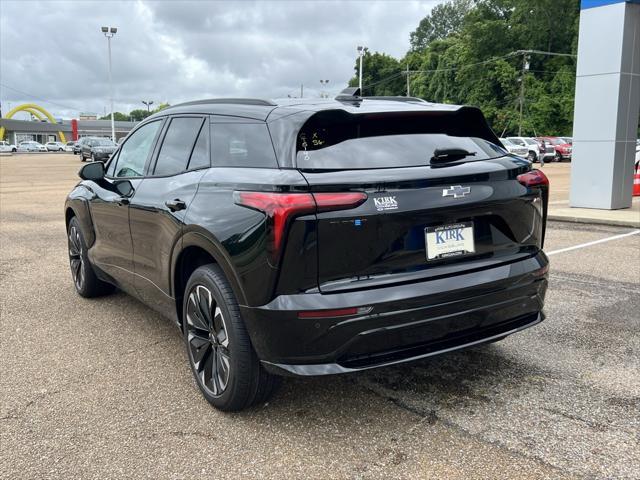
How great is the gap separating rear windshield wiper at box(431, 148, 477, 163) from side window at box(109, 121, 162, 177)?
2162 millimetres

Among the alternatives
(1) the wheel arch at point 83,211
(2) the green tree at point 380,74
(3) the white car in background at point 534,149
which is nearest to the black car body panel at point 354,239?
(1) the wheel arch at point 83,211

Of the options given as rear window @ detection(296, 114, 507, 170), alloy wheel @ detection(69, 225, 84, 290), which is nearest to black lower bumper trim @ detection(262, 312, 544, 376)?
rear window @ detection(296, 114, 507, 170)

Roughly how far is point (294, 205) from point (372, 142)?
685 millimetres

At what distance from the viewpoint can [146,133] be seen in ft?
14.9

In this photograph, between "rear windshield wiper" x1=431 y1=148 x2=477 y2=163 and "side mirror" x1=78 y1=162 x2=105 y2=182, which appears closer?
"rear windshield wiper" x1=431 y1=148 x2=477 y2=163

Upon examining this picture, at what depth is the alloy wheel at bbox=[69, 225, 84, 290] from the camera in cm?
558

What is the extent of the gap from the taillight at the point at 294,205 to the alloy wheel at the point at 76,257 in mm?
3415

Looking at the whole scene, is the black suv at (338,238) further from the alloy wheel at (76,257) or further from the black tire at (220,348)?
the alloy wheel at (76,257)

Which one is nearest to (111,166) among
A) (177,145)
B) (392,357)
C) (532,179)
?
(177,145)

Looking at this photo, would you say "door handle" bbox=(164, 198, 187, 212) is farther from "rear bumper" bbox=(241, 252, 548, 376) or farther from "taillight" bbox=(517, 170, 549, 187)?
"taillight" bbox=(517, 170, 549, 187)

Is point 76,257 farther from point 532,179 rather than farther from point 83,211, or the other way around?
point 532,179

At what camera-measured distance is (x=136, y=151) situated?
4633 mm

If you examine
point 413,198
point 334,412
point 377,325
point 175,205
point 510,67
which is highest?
point 510,67

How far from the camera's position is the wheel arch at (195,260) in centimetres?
298
